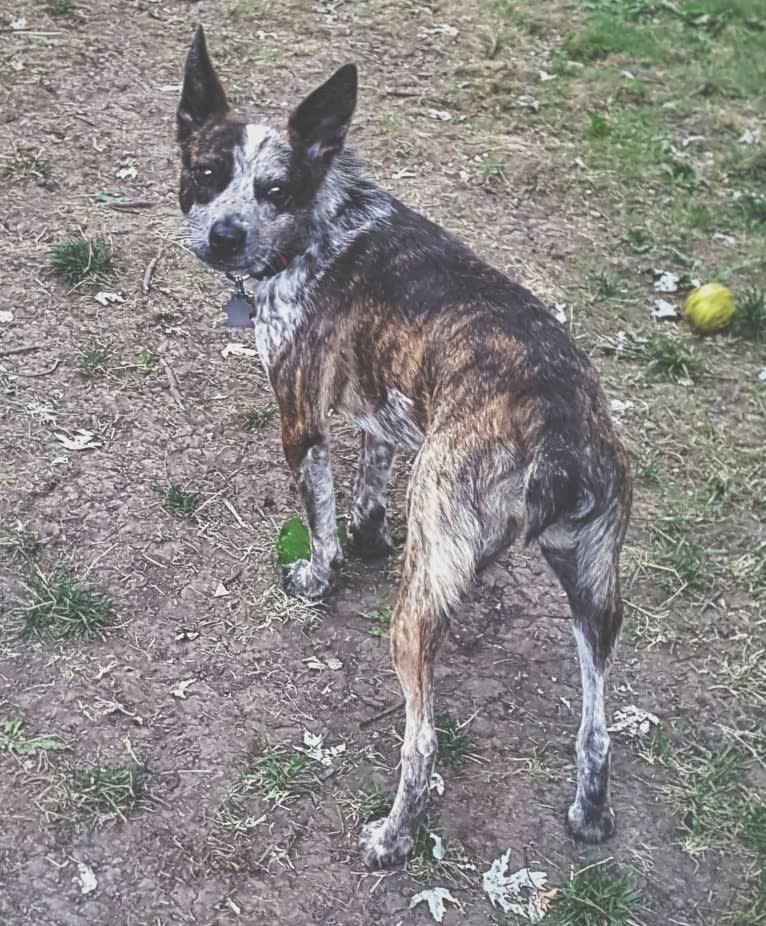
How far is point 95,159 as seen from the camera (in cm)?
684

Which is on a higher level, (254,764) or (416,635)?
(416,635)

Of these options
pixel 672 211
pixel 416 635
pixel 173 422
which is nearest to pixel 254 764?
pixel 416 635

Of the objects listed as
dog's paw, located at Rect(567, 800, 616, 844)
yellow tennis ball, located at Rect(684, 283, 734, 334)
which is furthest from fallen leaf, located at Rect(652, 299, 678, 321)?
dog's paw, located at Rect(567, 800, 616, 844)

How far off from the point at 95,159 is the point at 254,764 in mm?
4312

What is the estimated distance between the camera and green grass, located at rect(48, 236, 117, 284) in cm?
595

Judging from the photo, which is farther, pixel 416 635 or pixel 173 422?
pixel 173 422

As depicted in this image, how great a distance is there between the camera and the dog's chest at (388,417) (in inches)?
156

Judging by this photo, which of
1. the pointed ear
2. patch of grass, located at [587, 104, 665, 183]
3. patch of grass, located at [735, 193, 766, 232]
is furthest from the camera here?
patch of grass, located at [587, 104, 665, 183]

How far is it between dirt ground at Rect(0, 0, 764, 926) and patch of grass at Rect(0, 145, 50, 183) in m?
0.04

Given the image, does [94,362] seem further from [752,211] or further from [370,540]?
[752,211]

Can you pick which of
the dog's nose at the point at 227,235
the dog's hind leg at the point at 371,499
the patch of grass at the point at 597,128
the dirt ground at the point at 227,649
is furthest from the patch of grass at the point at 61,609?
the patch of grass at the point at 597,128

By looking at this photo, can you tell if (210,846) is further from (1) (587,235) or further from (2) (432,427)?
(1) (587,235)

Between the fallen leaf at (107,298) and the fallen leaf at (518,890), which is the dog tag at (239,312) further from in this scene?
the fallen leaf at (518,890)

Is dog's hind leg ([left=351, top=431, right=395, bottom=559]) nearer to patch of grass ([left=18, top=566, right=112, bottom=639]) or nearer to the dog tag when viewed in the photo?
the dog tag
